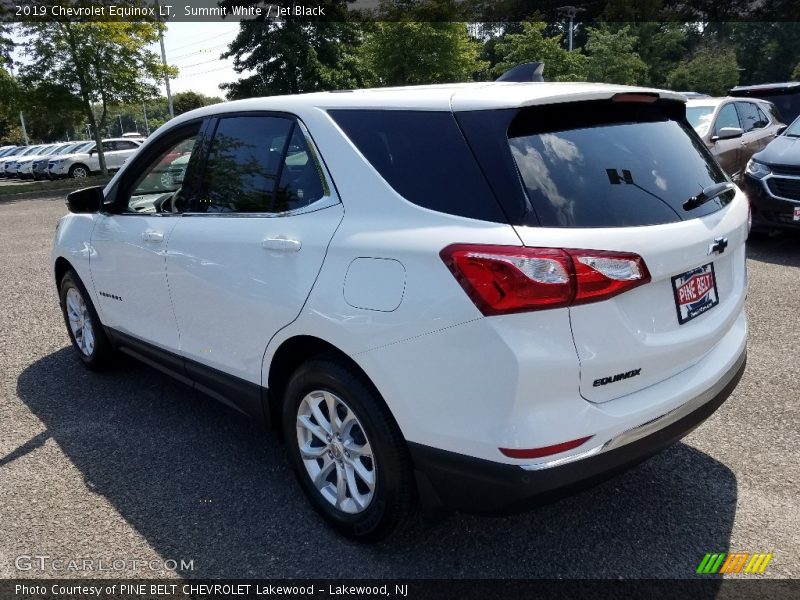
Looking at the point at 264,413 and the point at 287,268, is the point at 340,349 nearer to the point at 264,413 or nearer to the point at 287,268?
the point at 287,268

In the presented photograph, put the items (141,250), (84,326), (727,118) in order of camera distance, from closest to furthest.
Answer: (141,250) → (84,326) → (727,118)

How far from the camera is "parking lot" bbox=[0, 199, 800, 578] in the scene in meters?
2.68

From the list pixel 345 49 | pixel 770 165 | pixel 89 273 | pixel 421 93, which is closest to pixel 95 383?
pixel 89 273

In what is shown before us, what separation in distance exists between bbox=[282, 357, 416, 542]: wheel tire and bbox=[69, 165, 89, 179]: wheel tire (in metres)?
29.6

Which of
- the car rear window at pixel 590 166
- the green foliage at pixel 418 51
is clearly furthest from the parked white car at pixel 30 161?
the car rear window at pixel 590 166

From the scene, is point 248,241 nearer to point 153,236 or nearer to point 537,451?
point 153,236

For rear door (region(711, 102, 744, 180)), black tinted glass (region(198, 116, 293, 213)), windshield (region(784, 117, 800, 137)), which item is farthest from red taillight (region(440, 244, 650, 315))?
rear door (region(711, 102, 744, 180))

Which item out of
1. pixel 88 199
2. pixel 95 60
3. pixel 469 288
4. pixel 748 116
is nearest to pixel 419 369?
pixel 469 288

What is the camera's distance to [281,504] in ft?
10.2

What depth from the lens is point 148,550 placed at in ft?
9.27

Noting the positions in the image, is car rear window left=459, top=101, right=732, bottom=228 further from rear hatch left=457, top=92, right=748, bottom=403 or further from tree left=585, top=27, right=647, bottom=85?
tree left=585, top=27, right=647, bottom=85

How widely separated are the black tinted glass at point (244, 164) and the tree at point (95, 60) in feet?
68.2

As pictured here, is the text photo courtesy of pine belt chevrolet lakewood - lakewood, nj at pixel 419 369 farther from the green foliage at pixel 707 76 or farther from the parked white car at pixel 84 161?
the green foliage at pixel 707 76

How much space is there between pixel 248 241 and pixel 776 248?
7.27 m
